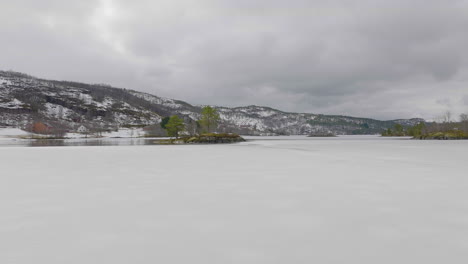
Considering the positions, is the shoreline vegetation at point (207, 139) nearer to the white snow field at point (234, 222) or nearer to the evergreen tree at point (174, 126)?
the evergreen tree at point (174, 126)

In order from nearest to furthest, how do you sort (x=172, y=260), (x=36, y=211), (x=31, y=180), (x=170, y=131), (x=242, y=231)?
(x=172, y=260), (x=242, y=231), (x=36, y=211), (x=31, y=180), (x=170, y=131)

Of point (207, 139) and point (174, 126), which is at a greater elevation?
point (174, 126)

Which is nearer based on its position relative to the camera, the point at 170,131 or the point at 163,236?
the point at 163,236

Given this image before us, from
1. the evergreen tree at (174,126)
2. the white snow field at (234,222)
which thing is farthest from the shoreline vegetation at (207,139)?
the white snow field at (234,222)

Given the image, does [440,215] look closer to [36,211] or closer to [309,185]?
[309,185]

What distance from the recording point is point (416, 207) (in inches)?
257

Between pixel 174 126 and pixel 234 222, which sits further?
pixel 174 126

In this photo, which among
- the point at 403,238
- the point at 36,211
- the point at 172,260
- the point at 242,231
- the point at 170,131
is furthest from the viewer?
the point at 170,131

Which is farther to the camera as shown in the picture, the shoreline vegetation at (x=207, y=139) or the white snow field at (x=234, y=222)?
the shoreline vegetation at (x=207, y=139)

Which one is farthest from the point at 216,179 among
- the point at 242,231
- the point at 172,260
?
the point at 172,260

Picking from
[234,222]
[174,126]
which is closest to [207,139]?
[174,126]

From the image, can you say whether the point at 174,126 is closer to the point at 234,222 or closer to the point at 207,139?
the point at 207,139

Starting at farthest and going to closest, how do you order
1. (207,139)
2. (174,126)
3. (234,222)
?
(174,126)
(207,139)
(234,222)

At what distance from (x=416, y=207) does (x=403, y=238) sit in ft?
8.44
